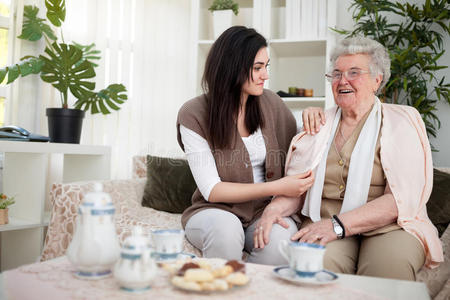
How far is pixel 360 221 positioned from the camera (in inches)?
61.8

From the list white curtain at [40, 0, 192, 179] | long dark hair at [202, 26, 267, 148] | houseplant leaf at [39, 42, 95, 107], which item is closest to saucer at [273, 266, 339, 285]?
long dark hair at [202, 26, 267, 148]

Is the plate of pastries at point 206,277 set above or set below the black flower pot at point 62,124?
below

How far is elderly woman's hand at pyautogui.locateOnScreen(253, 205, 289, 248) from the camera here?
1.64 metres

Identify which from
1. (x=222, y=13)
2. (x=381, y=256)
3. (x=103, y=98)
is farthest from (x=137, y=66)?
(x=381, y=256)

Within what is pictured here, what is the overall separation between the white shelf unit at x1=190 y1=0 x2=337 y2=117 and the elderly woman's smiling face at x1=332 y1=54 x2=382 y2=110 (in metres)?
1.32

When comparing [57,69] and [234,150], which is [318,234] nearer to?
[234,150]

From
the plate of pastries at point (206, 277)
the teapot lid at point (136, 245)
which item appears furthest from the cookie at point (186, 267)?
the teapot lid at point (136, 245)

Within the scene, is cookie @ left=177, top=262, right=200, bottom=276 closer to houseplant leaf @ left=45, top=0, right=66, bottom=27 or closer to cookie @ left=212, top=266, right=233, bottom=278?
cookie @ left=212, top=266, right=233, bottom=278

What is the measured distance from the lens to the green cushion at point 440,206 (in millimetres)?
1982

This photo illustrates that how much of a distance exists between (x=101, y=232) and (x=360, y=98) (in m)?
1.17

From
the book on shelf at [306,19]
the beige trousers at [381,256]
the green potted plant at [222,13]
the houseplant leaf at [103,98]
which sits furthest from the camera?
the green potted plant at [222,13]

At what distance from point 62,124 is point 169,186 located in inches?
30.9

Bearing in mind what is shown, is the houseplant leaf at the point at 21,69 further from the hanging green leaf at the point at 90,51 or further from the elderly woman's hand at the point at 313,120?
the elderly woman's hand at the point at 313,120

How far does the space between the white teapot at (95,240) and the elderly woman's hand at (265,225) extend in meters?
0.74
